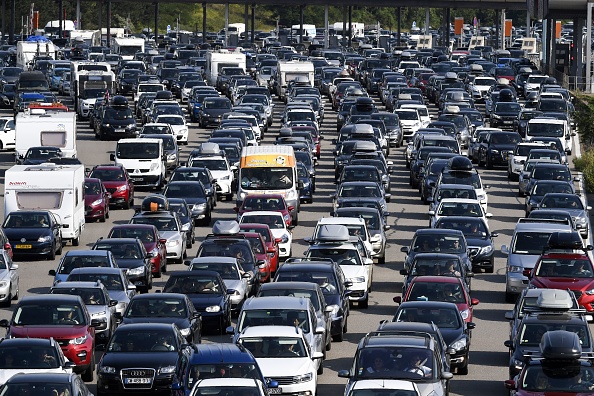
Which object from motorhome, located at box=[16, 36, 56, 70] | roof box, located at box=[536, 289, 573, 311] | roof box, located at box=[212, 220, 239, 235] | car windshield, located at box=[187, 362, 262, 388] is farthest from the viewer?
motorhome, located at box=[16, 36, 56, 70]

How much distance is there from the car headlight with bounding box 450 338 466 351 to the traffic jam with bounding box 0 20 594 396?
0.02 meters

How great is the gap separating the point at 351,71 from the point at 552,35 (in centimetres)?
1288

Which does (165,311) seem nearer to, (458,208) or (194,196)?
(458,208)

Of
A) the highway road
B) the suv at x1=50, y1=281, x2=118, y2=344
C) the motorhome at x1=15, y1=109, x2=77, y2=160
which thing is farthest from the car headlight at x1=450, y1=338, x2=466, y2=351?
the motorhome at x1=15, y1=109, x2=77, y2=160

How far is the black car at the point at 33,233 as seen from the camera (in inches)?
1710

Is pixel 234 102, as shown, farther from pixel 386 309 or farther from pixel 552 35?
pixel 386 309

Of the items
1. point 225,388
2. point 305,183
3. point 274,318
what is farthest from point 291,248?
point 225,388

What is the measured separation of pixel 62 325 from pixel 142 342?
2.30 meters

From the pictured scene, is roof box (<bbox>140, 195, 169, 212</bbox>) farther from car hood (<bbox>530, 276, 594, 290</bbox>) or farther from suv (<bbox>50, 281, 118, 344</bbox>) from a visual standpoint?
car hood (<bbox>530, 276, 594, 290</bbox>)

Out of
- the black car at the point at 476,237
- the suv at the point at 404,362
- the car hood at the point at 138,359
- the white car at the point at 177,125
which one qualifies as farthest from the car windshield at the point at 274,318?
the white car at the point at 177,125

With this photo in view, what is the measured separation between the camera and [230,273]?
119ft

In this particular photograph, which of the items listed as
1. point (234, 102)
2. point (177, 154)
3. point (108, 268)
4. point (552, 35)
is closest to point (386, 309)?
point (108, 268)

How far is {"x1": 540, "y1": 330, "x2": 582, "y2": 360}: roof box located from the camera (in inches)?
1005

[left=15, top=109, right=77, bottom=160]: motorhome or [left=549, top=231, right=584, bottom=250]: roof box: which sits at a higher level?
[left=15, top=109, right=77, bottom=160]: motorhome
